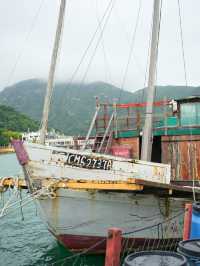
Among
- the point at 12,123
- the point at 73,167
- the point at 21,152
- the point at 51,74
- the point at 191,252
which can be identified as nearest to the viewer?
the point at 191,252

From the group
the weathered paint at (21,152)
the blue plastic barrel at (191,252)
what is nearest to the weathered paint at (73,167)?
the weathered paint at (21,152)

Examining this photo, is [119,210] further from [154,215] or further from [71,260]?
[71,260]

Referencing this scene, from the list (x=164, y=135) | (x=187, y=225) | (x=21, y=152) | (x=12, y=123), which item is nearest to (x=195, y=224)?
(x=187, y=225)

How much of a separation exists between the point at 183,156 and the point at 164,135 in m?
1.03

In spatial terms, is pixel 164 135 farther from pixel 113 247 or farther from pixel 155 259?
pixel 155 259

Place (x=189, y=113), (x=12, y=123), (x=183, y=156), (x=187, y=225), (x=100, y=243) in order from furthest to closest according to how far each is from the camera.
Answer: (x=12, y=123) → (x=189, y=113) → (x=183, y=156) → (x=100, y=243) → (x=187, y=225)

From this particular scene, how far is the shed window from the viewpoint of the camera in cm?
1418

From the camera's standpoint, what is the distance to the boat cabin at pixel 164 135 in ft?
43.0

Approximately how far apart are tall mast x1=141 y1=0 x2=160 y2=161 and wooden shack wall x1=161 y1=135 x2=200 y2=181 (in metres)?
1.14

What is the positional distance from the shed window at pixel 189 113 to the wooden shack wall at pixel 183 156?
44.2 inches

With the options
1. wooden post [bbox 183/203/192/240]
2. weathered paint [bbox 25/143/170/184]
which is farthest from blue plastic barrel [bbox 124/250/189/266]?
weathered paint [bbox 25/143/170/184]

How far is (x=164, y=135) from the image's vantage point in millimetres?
13500

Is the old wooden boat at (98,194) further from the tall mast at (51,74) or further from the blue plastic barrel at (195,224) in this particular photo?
the blue plastic barrel at (195,224)

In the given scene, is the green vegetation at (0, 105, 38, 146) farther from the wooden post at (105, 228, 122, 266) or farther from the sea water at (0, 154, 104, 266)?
the wooden post at (105, 228, 122, 266)
